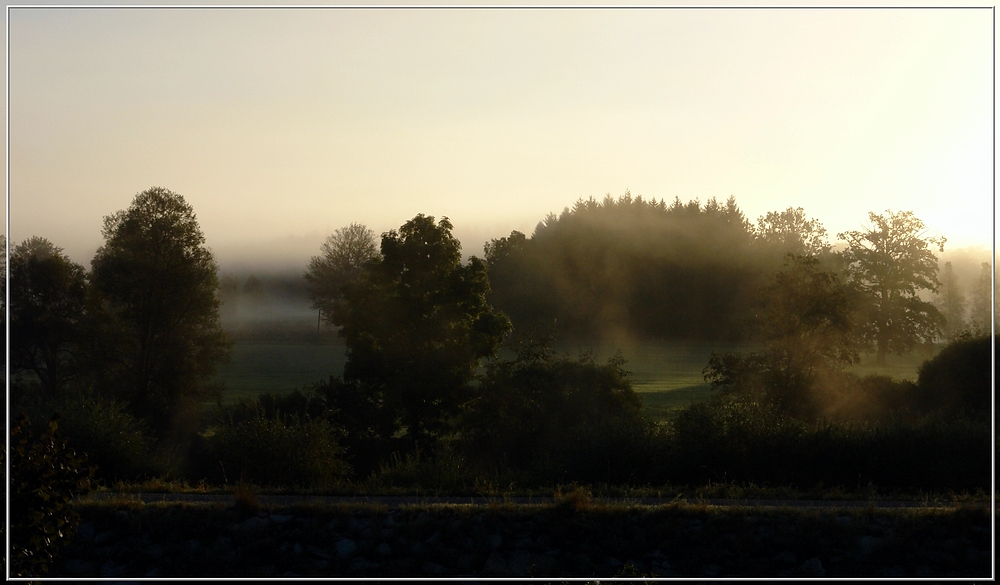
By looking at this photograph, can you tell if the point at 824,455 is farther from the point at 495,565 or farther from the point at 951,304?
the point at 495,565

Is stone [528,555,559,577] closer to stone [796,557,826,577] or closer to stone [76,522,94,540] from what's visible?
stone [796,557,826,577]

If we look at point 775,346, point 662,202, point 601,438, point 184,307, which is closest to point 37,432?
point 184,307

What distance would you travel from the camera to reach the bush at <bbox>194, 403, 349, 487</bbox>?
14.0 m

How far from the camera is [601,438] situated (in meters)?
13.6

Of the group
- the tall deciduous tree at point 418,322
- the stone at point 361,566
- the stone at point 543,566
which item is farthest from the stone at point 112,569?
the tall deciduous tree at point 418,322

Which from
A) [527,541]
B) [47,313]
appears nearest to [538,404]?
[527,541]

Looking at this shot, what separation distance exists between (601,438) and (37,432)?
35.5 feet

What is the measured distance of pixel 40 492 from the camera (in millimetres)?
4926

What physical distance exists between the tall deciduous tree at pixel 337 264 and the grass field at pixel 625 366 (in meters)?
1.39

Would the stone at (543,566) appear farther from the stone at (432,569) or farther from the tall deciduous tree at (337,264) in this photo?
the tall deciduous tree at (337,264)

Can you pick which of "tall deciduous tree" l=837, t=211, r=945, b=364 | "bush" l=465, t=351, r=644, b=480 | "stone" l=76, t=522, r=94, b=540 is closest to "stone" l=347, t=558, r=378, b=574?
"stone" l=76, t=522, r=94, b=540

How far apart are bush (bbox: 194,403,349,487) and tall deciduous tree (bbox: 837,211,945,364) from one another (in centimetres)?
1016

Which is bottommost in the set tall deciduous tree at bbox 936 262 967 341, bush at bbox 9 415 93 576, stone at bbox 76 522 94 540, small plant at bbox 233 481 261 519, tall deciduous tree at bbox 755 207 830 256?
stone at bbox 76 522 94 540

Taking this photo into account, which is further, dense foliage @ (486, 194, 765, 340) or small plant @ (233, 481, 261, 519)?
dense foliage @ (486, 194, 765, 340)
